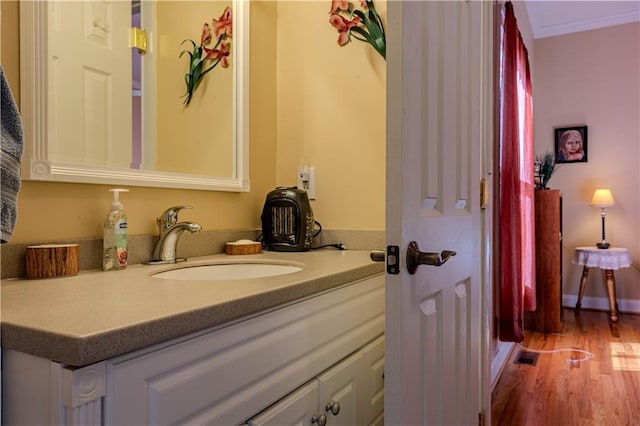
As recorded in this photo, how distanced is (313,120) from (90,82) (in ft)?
2.76

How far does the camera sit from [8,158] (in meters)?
0.68

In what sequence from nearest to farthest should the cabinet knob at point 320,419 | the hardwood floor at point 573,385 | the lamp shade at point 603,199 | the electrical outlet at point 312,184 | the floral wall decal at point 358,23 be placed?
1. the cabinet knob at point 320,419
2. the floral wall decal at point 358,23
3. the electrical outlet at point 312,184
4. the hardwood floor at point 573,385
5. the lamp shade at point 603,199

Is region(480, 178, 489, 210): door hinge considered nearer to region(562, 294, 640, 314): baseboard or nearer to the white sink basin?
the white sink basin

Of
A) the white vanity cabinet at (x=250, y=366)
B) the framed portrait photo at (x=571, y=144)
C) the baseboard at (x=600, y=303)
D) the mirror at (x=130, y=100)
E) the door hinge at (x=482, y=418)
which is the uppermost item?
the framed portrait photo at (x=571, y=144)

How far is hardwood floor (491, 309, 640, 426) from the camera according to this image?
2.02 metres

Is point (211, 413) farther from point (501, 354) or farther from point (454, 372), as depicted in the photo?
point (501, 354)

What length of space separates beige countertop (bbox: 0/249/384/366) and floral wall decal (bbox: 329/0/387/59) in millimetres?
949

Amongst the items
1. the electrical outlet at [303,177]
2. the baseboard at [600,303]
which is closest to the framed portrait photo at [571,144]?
the baseboard at [600,303]

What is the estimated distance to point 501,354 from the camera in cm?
256

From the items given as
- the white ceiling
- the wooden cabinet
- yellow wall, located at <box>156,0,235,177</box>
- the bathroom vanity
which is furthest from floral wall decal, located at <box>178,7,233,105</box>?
the white ceiling

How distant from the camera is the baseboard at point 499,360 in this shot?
2320 millimetres

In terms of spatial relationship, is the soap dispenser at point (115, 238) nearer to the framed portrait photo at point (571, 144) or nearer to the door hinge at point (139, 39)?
the door hinge at point (139, 39)

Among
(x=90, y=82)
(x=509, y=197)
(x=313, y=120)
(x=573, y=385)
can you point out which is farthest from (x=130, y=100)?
(x=573, y=385)

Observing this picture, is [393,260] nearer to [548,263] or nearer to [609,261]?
[548,263]
